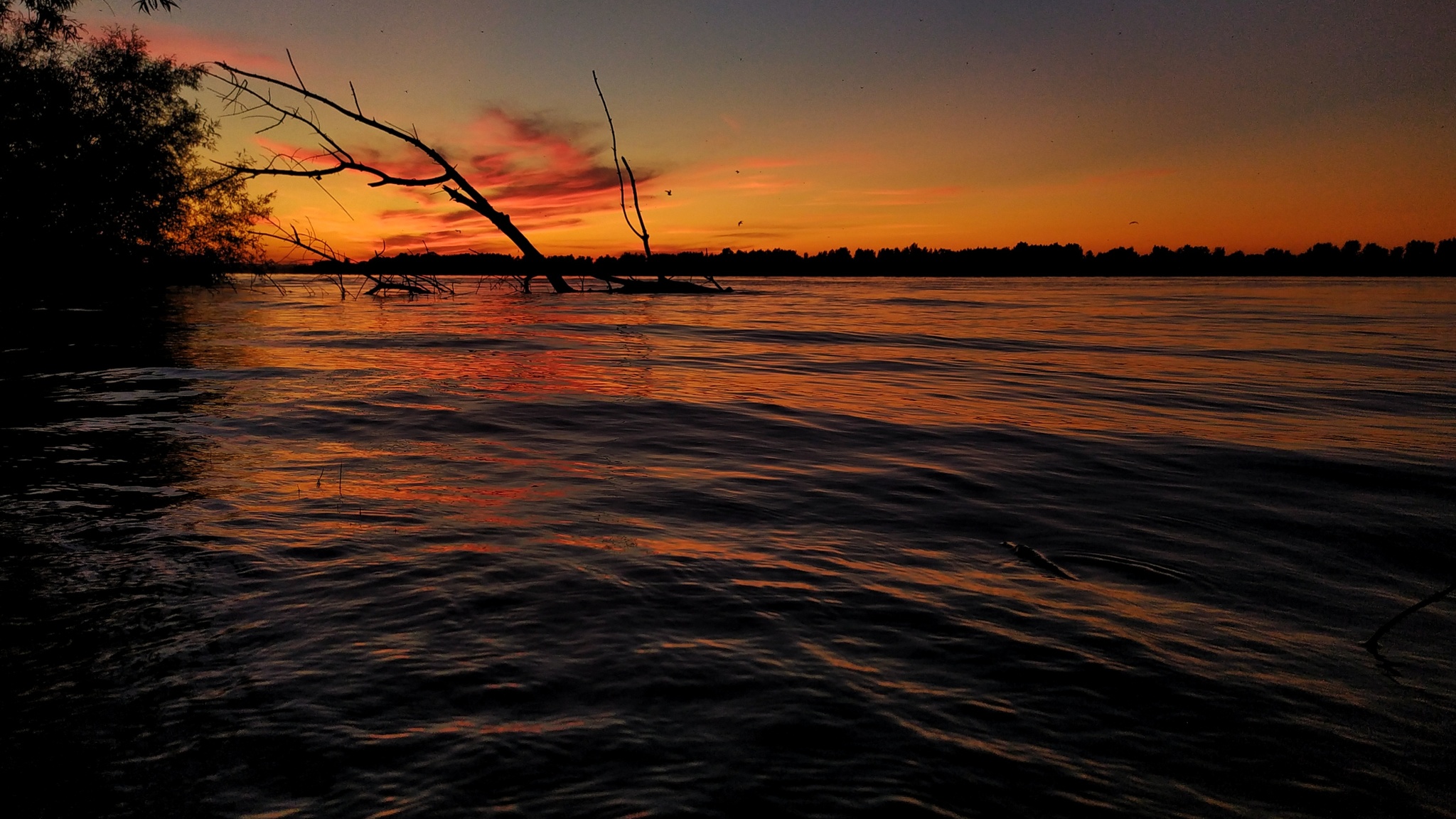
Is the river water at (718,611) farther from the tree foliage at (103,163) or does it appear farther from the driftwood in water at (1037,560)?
the tree foliage at (103,163)

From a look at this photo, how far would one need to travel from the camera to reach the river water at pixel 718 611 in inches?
75.7

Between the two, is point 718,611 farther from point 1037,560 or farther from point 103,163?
point 103,163

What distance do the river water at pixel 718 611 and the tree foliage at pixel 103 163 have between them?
23863mm

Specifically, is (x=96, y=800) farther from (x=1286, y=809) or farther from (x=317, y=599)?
(x=1286, y=809)

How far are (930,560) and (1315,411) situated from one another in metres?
7.02

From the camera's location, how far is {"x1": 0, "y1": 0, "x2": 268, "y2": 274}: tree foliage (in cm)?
2534

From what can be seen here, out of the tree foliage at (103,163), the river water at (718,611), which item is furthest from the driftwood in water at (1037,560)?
the tree foliage at (103,163)

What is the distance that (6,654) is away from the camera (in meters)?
2.38

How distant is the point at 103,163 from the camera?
Answer: 2897 cm

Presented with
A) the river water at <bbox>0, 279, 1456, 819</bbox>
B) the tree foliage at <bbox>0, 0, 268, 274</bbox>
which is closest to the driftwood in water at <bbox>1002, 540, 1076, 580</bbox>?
the river water at <bbox>0, 279, 1456, 819</bbox>

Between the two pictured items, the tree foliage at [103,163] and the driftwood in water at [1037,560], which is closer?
the driftwood in water at [1037,560]

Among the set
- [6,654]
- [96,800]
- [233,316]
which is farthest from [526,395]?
[233,316]

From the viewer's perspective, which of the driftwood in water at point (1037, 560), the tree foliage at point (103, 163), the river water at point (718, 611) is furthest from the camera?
the tree foliage at point (103, 163)

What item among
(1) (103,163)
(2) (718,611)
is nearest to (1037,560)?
(2) (718,611)
